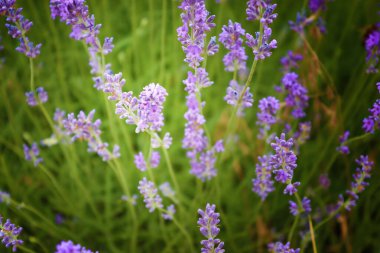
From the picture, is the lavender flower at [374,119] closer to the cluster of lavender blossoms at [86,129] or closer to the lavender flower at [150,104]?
the lavender flower at [150,104]

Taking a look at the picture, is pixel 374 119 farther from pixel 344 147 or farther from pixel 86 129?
pixel 86 129

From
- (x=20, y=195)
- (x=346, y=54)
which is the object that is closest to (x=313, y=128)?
(x=346, y=54)

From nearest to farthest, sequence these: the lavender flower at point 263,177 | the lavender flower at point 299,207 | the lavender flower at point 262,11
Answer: the lavender flower at point 262,11 → the lavender flower at point 299,207 → the lavender flower at point 263,177

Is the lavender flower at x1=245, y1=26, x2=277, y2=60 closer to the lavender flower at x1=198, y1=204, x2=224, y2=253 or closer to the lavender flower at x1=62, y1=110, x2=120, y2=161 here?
the lavender flower at x1=198, y1=204, x2=224, y2=253

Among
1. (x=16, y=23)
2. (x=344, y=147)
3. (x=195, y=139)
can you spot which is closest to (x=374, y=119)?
(x=344, y=147)

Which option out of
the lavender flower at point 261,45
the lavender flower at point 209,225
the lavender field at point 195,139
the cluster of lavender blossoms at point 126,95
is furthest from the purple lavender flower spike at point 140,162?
the lavender flower at point 261,45

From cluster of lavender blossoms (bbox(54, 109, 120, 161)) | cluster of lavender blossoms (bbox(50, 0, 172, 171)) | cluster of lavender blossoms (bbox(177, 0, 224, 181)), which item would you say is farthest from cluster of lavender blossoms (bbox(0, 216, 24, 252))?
cluster of lavender blossoms (bbox(177, 0, 224, 181))

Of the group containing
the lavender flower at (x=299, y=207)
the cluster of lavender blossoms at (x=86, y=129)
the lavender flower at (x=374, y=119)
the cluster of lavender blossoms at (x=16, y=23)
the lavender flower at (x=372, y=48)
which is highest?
the cluster of lavender blossoms at (x=16, y=23)
